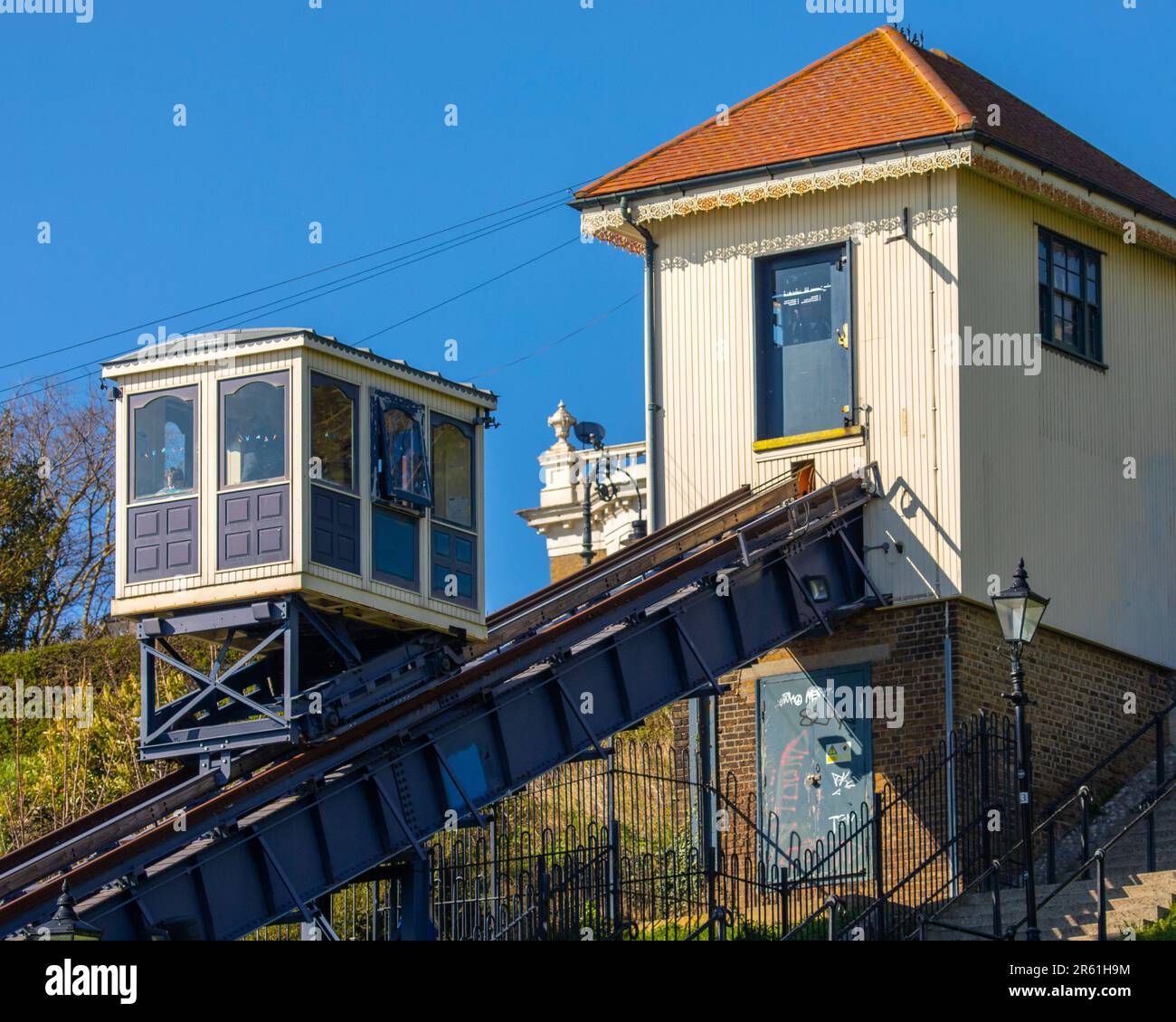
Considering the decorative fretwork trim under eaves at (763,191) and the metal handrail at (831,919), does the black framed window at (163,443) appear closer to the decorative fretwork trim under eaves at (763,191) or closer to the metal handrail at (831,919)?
the metal handrail at (831,919)

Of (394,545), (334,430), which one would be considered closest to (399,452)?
(334,430)

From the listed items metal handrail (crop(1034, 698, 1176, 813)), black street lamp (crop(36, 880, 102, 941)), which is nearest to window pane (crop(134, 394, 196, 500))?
black street lamp (crop(36, 880, 102, 941))

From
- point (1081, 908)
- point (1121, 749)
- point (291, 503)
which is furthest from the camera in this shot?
point (1121, 749)

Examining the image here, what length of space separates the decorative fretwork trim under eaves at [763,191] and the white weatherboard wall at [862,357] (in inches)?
14.3

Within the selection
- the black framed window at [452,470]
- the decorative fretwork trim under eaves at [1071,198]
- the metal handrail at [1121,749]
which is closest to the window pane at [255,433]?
the black framed window at [452,470]

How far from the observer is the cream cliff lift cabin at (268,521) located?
2430 centimetres

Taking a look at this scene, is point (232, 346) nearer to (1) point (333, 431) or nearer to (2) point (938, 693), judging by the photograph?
(1) point (333, 431)

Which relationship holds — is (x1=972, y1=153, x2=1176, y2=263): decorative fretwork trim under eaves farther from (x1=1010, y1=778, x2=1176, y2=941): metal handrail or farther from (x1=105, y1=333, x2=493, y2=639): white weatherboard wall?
(x1=105, y1=333, x2=493, y2=639): white weatherboard wall

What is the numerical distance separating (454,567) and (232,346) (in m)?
3.33

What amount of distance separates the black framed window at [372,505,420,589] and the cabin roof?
1.47 meters

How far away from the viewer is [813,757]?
31406 mm

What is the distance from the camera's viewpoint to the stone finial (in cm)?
6119
